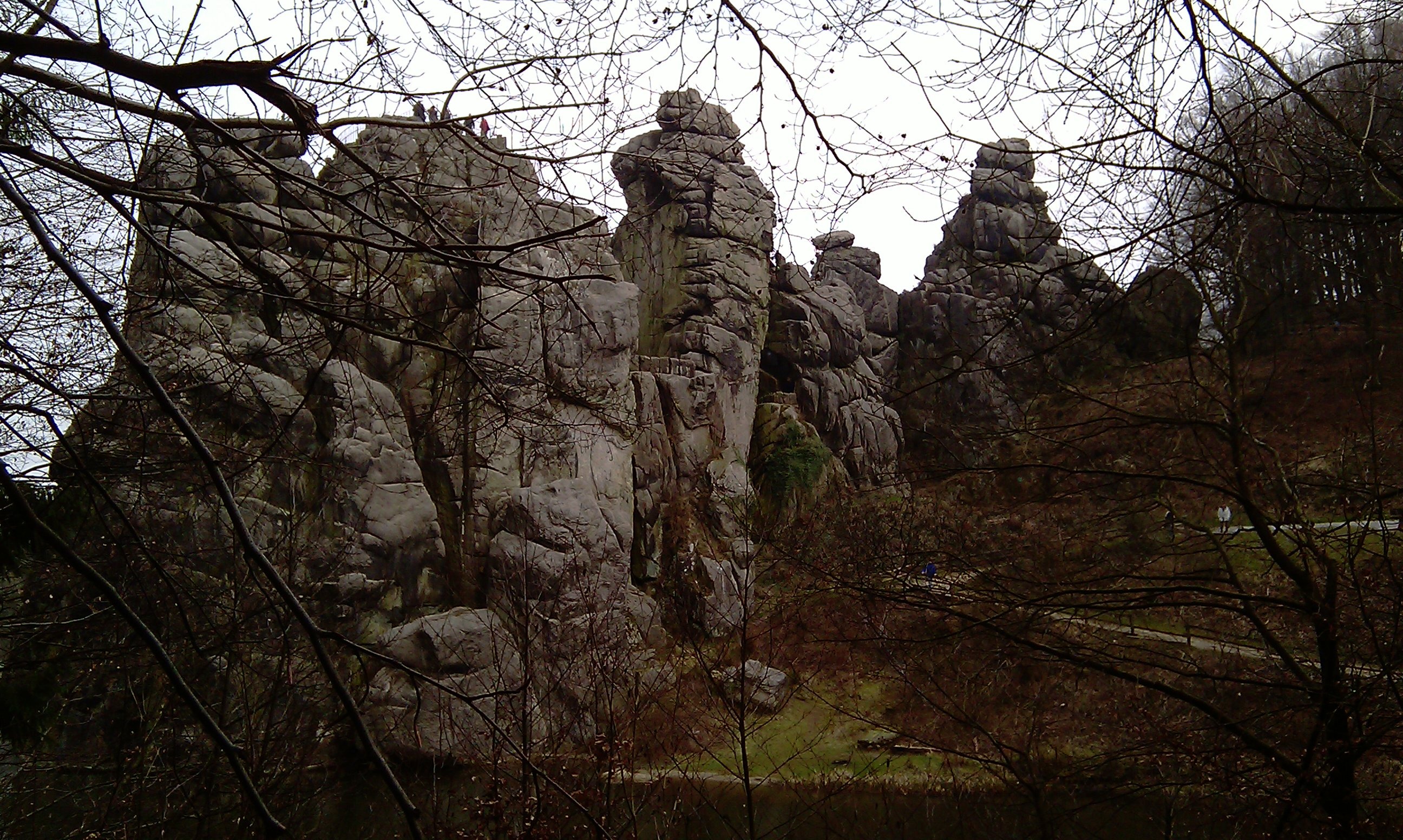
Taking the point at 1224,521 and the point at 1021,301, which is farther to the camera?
the point at 1224,521

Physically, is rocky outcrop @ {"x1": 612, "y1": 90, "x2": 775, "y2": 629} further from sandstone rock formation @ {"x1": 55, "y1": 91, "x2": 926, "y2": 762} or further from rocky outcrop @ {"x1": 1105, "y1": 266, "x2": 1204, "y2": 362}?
rocky outcrop @ {"x1": 1105, "y1": 266, "x2": 1204, "y2": 362}

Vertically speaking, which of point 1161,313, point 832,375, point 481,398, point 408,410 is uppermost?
point 832,375

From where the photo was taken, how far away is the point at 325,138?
204 centimetres

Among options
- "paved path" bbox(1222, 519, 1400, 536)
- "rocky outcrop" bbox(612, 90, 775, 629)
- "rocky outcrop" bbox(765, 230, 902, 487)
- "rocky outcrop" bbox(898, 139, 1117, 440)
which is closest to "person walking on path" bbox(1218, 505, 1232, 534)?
"paved path" bbox(1222, 519, 1400, 536)

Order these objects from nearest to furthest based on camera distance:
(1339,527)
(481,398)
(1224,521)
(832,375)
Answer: (481,398) < (1339,527) < (1224,521) < (832,375)

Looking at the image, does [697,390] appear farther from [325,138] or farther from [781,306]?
[325,138]

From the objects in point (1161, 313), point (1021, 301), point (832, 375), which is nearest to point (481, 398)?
point (1021, 301)

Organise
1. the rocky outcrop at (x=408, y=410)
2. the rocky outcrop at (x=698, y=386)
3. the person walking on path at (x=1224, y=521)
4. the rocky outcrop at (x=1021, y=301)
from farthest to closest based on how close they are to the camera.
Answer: the rocky outcrop at (x=698, y=386) < the person walking on path at (x=1224, y=521) < the rocky outcrop at (x=1021, y=301) < the rocky outcrop at (x=408, y=410)

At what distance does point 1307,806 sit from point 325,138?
3687mm

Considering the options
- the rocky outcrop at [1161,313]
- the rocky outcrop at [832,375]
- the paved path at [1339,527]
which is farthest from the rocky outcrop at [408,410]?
the rocky outcrop at [832,375]

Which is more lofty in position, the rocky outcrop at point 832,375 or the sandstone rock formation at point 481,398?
the rocky outcrop at point 832,375

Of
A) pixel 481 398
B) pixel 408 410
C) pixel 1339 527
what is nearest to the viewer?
pixel 481 398

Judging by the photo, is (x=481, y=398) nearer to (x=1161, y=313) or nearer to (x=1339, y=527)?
(x=1161, y=313)

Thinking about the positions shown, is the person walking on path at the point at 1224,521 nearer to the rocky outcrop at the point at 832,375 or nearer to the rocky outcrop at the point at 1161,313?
the rocky outcrop at the point at 1161,313
